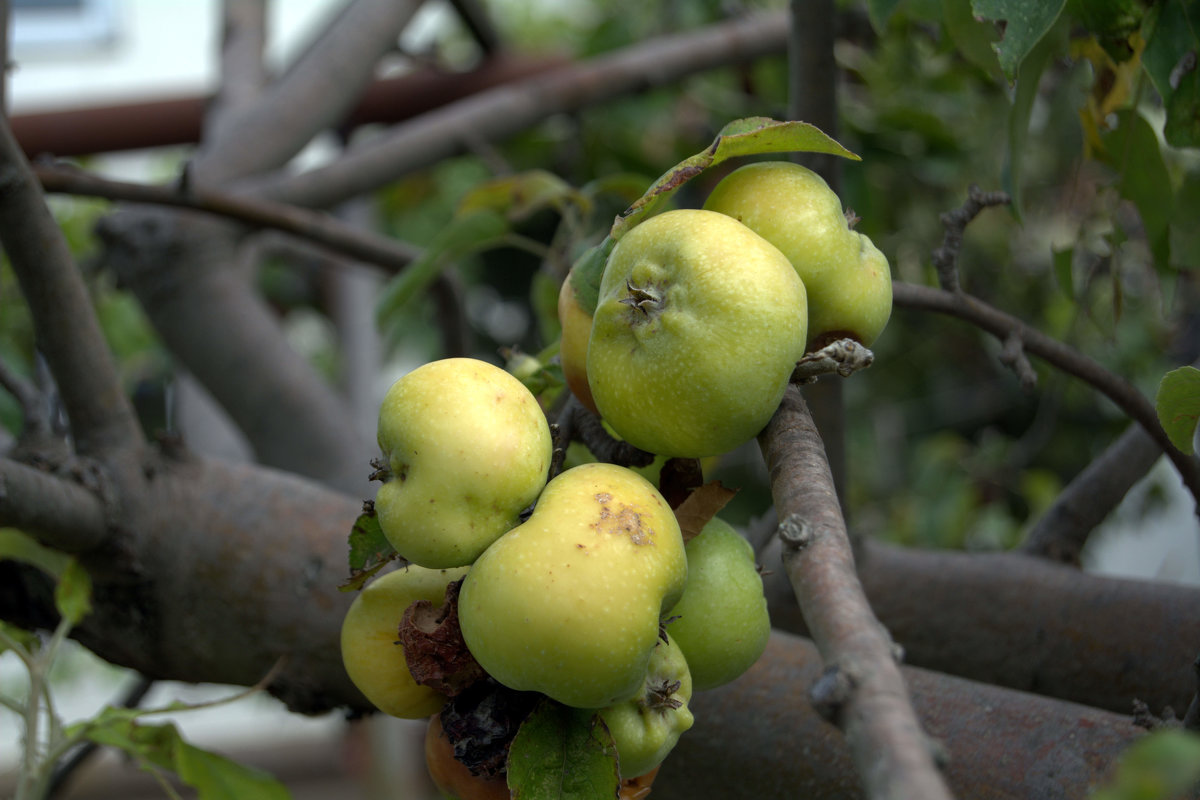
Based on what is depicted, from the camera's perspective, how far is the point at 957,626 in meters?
0.98

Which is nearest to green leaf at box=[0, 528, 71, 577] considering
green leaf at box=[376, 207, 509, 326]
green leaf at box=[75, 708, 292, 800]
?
green leaf at box=[75, 708, 292, 800]

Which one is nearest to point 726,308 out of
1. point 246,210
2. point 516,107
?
point 246,210

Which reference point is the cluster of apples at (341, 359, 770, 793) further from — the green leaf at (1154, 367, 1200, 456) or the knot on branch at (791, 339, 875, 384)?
the green leaf at (1154, 367, 1200, 456)

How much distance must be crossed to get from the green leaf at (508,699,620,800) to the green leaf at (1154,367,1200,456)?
38 cm

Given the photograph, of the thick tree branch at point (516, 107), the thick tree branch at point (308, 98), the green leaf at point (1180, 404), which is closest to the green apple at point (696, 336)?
the green leaf at point (1180, 404)

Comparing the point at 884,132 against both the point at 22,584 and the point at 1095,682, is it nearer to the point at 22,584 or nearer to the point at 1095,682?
the point at 1095,682

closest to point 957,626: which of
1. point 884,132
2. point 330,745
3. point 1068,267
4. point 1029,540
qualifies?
point 1029,540

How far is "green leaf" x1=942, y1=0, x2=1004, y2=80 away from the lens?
82cm

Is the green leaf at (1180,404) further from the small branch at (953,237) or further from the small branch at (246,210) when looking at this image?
the small branch at (246,210)

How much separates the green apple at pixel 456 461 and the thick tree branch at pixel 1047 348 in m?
0.29

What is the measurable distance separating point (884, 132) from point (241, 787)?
152 cm

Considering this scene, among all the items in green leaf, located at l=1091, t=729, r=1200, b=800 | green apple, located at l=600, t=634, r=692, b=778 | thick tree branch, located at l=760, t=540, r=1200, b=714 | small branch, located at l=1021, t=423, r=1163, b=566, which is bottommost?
thick tree branch, located at l=760, t=540, r=1200, b=714

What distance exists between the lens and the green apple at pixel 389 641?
1.90 feet

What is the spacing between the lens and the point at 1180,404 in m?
0.58
